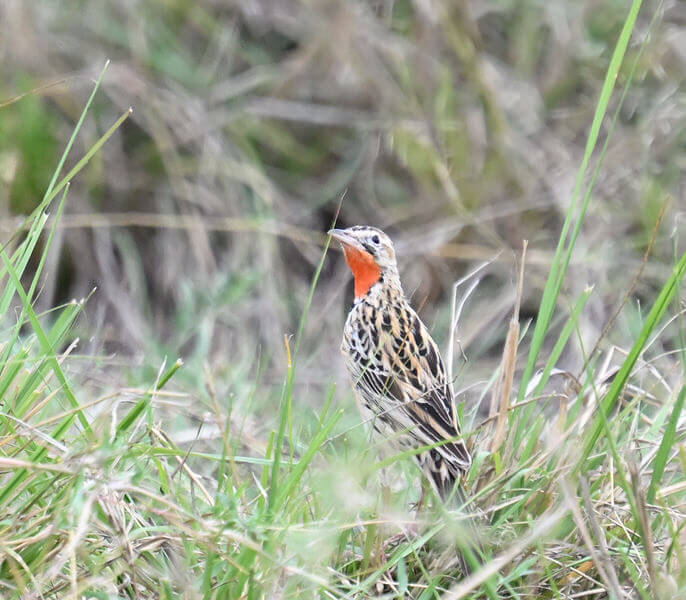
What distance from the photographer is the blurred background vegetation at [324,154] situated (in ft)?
19.8

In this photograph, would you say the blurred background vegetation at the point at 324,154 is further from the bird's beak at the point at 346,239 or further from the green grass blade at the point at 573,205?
the green grass blade at the point at 573,205

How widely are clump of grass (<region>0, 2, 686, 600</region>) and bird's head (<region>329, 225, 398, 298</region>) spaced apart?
111cm

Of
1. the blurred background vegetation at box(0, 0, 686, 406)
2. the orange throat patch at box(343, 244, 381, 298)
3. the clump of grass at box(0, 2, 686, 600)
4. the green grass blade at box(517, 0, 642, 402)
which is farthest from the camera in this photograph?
the blurred background vegetation at box(0, 0, 686, 406)

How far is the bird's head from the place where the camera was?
4281 millimetres

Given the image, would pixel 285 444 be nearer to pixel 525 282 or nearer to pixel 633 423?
pixel 633 423

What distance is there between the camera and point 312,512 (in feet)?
9.77

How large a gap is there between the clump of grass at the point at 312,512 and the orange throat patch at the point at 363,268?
111 cm

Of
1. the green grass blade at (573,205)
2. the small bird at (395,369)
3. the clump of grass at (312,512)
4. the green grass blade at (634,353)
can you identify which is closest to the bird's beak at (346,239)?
the small bird at (395,369)

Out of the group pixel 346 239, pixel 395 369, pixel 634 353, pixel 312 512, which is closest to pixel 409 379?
pixel 395 369

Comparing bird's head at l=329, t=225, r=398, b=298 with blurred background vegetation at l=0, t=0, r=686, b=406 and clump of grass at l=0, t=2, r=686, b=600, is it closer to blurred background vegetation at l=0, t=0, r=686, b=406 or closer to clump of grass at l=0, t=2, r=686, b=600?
clump of grass at l=0, t=2, r=686, b=600

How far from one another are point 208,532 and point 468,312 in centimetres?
381

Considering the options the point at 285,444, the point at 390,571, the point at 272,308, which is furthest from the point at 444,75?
the point at 390,571

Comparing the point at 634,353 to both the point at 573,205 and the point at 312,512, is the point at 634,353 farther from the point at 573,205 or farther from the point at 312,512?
the point at 312,512

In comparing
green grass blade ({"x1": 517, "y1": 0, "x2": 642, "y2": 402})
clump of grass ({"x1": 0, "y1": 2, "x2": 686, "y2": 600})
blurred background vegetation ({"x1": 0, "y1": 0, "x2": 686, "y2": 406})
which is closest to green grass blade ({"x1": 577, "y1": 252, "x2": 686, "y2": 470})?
clump of grass ({"x1": 0, "y1": 2, "x2": 686, "y2": 600})
